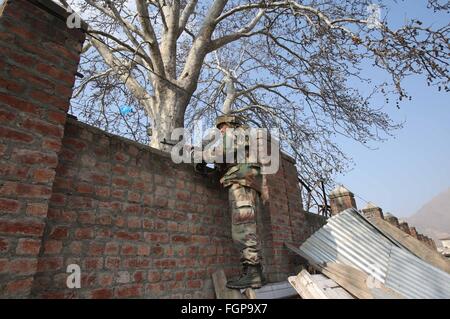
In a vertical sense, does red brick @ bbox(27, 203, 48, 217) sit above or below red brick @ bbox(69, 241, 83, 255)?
above

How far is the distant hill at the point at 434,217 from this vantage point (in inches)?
3361

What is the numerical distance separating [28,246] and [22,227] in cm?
12

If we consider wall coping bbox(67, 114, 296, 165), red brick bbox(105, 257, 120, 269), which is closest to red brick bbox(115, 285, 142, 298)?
red brick bbox(105, 257, 120, 269)

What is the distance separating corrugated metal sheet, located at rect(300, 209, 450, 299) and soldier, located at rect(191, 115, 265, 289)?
4.06ft

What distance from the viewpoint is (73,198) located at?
2.23 meters

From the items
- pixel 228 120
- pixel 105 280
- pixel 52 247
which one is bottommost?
pixel 105 280

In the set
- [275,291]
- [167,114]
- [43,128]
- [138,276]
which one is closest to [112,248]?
[138,276]

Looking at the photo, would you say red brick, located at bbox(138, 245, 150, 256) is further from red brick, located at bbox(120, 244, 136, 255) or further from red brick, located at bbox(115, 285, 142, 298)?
red brick, located at bbox(115, 285, 142, 298)

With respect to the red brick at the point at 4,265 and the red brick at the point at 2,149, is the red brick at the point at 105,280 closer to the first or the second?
the red brick at the point at 4,265

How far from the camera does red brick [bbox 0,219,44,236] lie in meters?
1.70

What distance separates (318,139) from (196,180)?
6.47 meters

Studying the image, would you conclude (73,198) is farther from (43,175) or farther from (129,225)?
(129,225)
